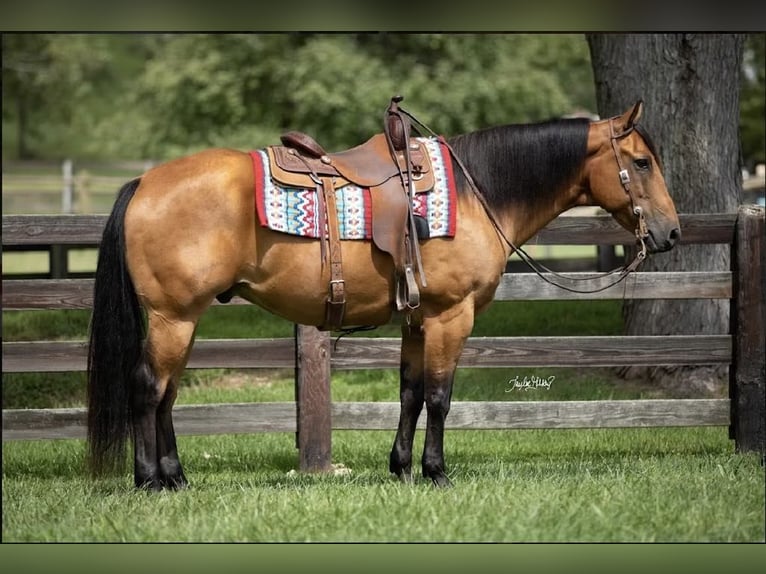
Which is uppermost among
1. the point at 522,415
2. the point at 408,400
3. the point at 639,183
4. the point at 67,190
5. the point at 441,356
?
the point at 67,190

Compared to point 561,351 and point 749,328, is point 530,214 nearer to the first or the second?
point 561,351

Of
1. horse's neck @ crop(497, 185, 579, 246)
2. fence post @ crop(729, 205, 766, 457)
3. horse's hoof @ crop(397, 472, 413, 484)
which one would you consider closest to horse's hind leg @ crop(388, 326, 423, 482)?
horse's hoof @ crop(397, 472, 413, 484)

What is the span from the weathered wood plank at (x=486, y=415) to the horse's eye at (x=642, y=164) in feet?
5.79

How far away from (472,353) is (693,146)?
2.59 m

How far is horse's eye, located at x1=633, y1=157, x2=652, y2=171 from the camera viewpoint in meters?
5.21

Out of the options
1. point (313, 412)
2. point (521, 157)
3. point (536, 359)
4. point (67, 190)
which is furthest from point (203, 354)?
point (67, 190)

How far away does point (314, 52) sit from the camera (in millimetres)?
21109

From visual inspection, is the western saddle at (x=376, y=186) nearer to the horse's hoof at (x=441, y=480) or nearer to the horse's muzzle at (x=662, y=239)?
the horse's hoof at (x=441, y=480)

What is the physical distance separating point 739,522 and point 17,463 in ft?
14.8

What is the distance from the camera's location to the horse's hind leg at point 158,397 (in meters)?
4.94

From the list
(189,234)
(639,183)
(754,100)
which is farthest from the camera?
(754,100)

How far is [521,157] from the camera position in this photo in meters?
5.29
